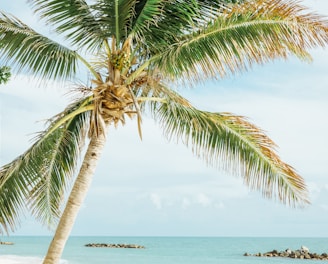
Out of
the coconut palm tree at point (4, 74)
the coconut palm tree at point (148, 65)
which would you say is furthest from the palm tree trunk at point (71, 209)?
the coconut palm tree at point (4, 74)

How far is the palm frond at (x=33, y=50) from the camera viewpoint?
310 inches

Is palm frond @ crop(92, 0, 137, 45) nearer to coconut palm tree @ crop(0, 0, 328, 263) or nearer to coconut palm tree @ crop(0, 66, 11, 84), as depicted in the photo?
coconut palm tree @ crop(0, 0, 328, 263)

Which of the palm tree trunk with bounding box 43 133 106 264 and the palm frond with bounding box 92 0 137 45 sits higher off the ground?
the palm frond with bounding box 92 0 137 45

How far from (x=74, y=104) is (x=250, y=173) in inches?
106

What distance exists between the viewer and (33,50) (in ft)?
25.9

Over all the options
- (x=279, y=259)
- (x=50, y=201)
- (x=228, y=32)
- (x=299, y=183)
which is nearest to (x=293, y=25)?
(x=228, y=32)

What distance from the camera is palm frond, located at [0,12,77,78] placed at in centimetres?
787

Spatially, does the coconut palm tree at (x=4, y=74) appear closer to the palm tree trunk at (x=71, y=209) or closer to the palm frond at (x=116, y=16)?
the palm frond at (x=116, y=16)

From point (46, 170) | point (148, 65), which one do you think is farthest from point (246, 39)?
point (46, 170)

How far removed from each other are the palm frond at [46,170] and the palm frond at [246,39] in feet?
4.88

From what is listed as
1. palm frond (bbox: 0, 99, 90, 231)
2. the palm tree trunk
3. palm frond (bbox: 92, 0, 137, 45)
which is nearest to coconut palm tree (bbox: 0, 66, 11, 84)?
palm frond (bbox: 0, 99, 90, 231)

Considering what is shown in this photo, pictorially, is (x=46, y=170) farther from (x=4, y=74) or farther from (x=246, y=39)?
(x=246, y=39)

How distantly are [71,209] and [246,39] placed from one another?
313 centimetres

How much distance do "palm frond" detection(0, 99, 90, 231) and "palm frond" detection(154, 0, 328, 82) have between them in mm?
1487
